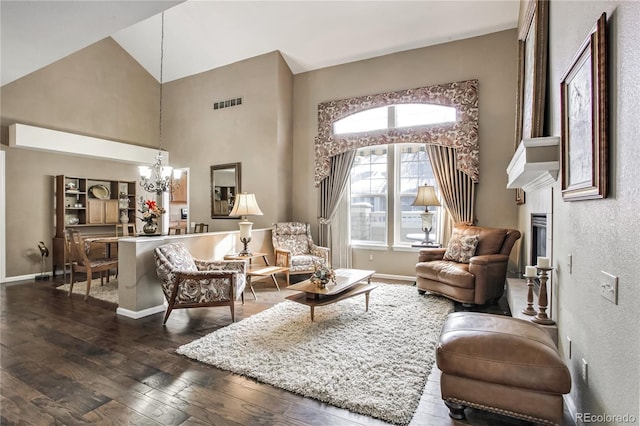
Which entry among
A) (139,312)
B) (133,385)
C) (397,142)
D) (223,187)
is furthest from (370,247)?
(133,385)

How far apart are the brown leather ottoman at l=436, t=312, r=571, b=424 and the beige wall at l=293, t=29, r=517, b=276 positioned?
11.8 feet

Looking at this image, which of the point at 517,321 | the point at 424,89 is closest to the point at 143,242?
the point at 517,321

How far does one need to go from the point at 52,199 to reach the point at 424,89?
7.28 metres

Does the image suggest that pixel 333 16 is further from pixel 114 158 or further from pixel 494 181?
pixel 114 158

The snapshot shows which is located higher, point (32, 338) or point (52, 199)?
point (52, 199)

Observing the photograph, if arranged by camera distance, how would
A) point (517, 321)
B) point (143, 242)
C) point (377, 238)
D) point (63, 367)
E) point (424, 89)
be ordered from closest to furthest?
1. point (517, 321)
2. point (63, 367)
3. point (143, 242)
4. point (424, 89)
5. point (377, 238)

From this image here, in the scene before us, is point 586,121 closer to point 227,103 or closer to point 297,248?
point 297,248

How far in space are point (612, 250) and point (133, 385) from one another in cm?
300

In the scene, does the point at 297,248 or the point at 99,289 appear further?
the point at 297,248

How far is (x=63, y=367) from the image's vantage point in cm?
261

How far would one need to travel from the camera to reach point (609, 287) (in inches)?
57.2

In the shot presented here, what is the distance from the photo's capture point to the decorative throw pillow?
4.41m

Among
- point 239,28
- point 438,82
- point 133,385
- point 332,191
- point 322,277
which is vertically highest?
point 239,28

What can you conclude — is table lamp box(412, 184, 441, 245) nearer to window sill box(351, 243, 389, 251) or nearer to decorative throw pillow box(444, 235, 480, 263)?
decorative throw pillow box(444, 235, 480, 263)
